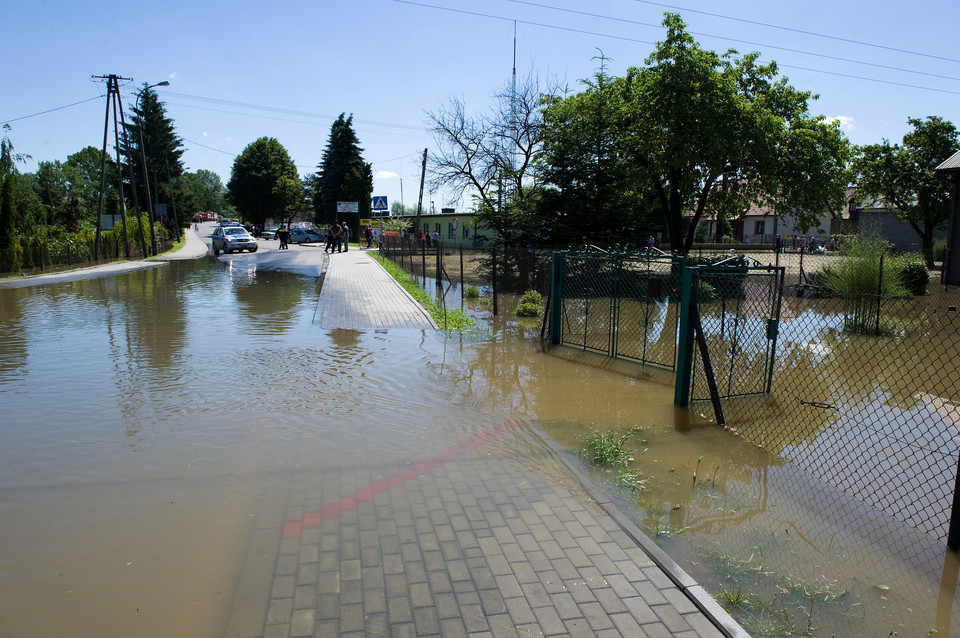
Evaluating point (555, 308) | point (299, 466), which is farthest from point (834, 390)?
point (299, 466)

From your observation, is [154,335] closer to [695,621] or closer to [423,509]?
[423,509]

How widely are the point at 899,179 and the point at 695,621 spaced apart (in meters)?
36.0

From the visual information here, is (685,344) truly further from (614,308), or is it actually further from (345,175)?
(345,175)

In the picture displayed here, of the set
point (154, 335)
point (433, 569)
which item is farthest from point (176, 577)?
point (154, 335)

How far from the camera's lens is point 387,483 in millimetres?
4891

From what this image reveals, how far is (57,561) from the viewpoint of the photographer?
3816 millimetres

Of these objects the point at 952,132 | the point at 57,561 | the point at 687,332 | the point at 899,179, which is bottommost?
the point at 57,561

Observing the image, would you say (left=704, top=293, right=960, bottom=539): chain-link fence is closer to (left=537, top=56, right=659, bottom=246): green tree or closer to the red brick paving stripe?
the red brick paving stripe

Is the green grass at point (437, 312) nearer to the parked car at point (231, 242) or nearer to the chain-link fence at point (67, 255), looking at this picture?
the chain-link fence at point (67, 255)

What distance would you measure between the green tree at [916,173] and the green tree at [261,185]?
212ft

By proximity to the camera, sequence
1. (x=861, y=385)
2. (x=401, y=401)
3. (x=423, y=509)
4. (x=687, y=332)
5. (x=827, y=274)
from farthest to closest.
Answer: (x=827, y=274) → (x=861, y=385) → (x=401, y=401) → (x=687, y=332) → (x=423, y=509)

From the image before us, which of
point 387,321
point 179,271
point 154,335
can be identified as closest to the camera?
point 154,335

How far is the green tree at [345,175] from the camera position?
63656 mm

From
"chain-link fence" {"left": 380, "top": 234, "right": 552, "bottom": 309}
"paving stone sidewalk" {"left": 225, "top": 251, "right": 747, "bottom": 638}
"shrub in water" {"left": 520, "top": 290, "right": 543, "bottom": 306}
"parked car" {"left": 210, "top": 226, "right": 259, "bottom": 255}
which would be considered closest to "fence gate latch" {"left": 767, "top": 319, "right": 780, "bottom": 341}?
"paving stone sidewalk" {"left": 225, "top": 251, "right": 747, "bottom": 638}
